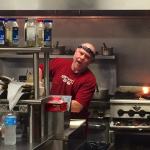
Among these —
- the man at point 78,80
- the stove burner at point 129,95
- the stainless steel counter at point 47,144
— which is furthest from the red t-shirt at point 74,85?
the stainless steel counter at point 47,144

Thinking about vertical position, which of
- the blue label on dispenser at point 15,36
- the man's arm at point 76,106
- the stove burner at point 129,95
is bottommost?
the man's arm at point 76,106

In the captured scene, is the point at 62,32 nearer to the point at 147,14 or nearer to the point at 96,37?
the point at 96,37

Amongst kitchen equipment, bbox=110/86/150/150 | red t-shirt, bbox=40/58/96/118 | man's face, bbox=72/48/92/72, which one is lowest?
kitchen equipment, bbox=110/86/150/150

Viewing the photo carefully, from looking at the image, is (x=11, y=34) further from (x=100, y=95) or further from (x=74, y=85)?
(x=100, y=95)

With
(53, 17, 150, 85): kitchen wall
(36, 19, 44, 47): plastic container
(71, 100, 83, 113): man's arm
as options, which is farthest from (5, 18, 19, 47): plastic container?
(53, 17, 150, 85): kitchen wall

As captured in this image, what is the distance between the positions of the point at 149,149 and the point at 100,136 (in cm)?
44

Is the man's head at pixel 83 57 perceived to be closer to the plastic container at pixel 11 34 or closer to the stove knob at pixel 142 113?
the stove knob at pixel 142 113

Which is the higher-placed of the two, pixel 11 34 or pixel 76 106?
pixel 11 34

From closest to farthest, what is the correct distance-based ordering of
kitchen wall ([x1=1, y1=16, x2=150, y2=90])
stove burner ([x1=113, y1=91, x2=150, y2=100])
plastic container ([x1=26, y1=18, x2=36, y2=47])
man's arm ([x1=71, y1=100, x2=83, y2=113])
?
plastic container ([x1=26, y1=18, x2=36, y2=47]), man's arm ([x1=71, y1=100, x2=83, y2=113]), stove burner ([x1=113, y1=91, x2=150, y2=100]), kitchen wall ([x1=1, y1=16, x2=150, y2=90])

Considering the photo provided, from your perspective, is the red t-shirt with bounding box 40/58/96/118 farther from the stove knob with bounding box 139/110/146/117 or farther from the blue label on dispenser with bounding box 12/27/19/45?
the blue label on dispenser with bounding box 12/27/19/45

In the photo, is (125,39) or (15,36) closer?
(15,36)

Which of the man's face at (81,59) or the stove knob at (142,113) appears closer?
the man's face at (81,59)

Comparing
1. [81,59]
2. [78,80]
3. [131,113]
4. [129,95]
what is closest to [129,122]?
[131,113]

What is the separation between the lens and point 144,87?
395 centimetres
